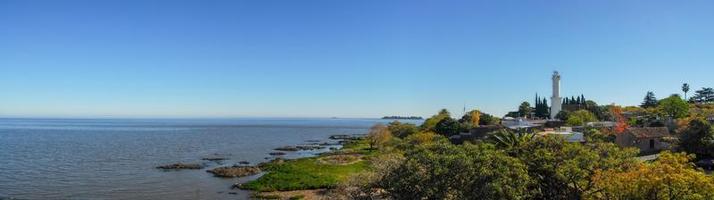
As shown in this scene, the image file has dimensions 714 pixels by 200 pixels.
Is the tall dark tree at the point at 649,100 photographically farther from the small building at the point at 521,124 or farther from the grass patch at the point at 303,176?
the grass patch at the point at 303,176

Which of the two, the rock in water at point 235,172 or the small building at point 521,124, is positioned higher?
the small building at point 521,124

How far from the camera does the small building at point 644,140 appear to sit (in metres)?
62.2

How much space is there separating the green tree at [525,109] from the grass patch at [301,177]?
112910 mm

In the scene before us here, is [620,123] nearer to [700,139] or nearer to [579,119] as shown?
[579,119]

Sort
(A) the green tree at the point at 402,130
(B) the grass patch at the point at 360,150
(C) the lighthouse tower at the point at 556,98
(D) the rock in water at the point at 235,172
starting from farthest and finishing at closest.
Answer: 1. (C) the lighthouse tower at the point at 556,98
2. (A) the green tree at the point at 402,130
3. (B) the grass patch at the point at 360,150
4. (D) the rock in water at the point at 235,172

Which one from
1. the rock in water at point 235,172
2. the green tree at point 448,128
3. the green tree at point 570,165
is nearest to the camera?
the green tree at point 570,165

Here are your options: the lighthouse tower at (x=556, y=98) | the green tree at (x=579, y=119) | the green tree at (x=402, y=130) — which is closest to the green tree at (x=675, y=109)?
the green tree at (x=579, y=119)

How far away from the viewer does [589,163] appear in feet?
90.4

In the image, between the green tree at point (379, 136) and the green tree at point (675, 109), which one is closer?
the green tree at point (379, 136)

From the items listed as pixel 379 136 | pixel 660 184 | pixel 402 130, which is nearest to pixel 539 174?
pixel 660 184

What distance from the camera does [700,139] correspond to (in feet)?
168

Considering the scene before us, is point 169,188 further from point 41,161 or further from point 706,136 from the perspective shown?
point 706,136

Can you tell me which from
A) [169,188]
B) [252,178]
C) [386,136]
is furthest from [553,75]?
[169,188]

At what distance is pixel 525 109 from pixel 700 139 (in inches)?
4799
